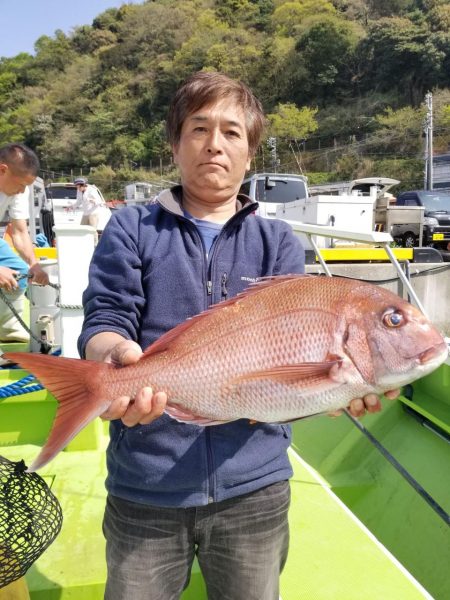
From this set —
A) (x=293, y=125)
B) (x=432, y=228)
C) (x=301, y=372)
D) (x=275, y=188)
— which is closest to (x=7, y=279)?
(x=301, y=372)

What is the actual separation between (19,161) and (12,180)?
0.26 m

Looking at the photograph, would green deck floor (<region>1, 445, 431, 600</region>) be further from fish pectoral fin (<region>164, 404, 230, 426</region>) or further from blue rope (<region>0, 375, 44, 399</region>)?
fish pectoral fin (<region>164, 404, 230, 426</region>)

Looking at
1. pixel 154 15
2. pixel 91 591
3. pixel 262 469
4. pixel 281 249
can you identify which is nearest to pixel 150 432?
pixel 262 469

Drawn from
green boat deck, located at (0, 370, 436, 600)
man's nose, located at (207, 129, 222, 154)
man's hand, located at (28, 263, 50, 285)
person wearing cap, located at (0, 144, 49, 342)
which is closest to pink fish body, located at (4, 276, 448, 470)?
man's nose, located at (207, 129, 222, 154)

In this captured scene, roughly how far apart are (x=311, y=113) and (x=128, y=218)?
2376 inches

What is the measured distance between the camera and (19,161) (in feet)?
14.4

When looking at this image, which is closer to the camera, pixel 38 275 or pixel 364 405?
pixel 364 405

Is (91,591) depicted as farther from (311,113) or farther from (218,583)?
(311,113)

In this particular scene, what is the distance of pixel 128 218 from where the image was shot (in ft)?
5.05

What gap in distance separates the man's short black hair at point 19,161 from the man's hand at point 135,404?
12.3ft

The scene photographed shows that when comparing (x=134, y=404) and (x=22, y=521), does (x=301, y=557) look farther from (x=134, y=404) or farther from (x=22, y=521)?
(x=134, y=404)

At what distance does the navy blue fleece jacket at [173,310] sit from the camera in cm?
140

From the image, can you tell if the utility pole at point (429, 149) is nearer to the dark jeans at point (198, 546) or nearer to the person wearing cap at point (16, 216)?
the person wearing cap at point (16, 216)

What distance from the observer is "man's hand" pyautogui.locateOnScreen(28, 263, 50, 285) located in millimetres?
3678
